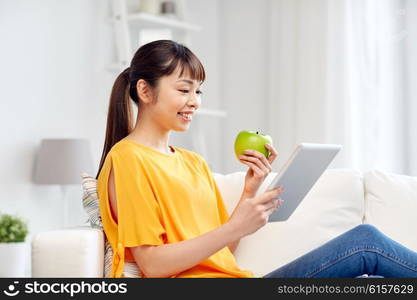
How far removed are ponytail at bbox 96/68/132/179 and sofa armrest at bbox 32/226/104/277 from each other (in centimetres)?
24

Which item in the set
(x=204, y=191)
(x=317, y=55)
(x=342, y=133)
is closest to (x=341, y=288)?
(x=204, y=191)

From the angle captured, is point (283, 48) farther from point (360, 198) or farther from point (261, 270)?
point (261, 270)

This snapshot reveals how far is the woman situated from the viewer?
1.68 metres

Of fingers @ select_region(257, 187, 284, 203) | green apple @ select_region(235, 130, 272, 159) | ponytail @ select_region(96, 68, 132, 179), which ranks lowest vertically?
fingers @ select_region(257, 187, 284, 203)

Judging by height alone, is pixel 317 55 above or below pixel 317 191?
above

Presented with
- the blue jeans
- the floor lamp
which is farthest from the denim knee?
the floor lamp

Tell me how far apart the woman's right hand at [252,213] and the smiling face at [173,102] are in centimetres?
34

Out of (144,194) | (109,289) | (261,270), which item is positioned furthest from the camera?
(261,270)

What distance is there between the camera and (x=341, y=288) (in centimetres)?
166

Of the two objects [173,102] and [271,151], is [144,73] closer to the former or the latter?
[173,102]

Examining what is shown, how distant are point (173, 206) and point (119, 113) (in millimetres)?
339

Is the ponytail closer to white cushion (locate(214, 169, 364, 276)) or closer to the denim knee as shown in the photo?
white cushion (locate(214, 169, 364, 276))

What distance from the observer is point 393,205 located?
2285 millimetres

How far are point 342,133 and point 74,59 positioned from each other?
1.59 meters
